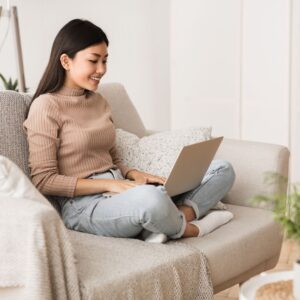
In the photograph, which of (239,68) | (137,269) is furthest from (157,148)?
(239,68)

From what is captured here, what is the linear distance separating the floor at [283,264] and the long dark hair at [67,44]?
3.41 feet

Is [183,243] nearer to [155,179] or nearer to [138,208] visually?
[138,208]

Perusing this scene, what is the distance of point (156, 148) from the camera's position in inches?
99.7

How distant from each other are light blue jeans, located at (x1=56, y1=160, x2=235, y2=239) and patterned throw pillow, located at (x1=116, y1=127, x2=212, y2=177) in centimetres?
14

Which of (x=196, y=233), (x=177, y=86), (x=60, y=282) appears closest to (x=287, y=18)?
(x=177, y=86)

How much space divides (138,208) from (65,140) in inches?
14.9

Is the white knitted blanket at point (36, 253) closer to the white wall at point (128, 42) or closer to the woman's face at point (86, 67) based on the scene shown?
the woman's face at point (86, 67)

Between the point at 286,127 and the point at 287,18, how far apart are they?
564mm

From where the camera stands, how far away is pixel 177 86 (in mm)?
4199

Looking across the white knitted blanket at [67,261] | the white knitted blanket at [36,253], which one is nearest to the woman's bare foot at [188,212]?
the white knitted blanket at [67,261]

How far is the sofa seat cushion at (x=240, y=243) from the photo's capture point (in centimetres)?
213

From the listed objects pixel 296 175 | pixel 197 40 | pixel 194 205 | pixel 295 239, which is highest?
pixel 197 40

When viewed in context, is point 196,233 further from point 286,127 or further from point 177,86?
point 177,86

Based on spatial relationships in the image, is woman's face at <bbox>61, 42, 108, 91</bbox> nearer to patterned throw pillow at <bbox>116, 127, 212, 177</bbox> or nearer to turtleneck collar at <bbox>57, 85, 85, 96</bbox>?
turtleneck collar at <bbox>57, 85, 85, 96</bbox>
